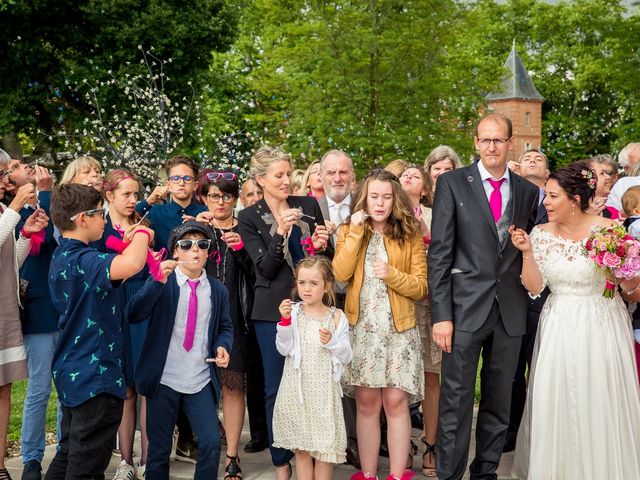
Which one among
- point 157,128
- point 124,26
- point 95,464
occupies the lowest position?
point 95,464

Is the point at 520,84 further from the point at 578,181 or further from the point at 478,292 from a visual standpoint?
the point at 478,292

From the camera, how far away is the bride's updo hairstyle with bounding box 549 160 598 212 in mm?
5836

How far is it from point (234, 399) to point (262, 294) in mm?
907

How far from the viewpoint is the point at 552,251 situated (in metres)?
5.90

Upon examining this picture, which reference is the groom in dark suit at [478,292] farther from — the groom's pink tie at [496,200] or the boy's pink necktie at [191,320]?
the boy's pink necktie at [191,320]

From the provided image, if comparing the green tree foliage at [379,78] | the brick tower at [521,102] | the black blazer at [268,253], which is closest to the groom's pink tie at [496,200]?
the black blazer at [268,253]

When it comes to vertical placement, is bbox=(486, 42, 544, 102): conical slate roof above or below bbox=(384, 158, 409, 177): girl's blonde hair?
above

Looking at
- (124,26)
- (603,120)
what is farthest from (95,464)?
(603,120)

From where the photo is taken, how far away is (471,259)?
5824 millimetres

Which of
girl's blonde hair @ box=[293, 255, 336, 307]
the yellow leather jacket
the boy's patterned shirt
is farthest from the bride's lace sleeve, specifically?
the boy's patterned shirt

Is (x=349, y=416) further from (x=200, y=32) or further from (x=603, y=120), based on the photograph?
(x=603, y=120)

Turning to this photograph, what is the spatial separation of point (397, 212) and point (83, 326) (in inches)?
93.9

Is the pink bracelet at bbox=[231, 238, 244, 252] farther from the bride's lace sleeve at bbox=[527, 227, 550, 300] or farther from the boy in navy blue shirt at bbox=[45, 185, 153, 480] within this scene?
the bride's lace sleeve at bbox=[527, 227, 550, 300]

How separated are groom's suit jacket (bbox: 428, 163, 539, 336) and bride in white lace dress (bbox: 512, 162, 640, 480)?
0.18m
